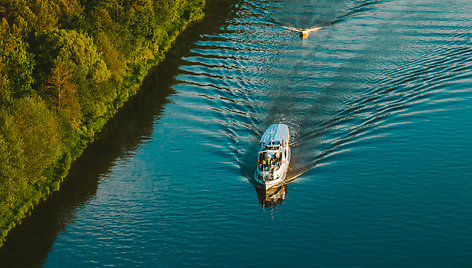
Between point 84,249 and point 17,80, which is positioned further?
point 17,80

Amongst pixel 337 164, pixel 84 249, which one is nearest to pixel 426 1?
pixel 337 164

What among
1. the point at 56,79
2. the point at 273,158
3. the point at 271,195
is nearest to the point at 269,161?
the point at 273,158

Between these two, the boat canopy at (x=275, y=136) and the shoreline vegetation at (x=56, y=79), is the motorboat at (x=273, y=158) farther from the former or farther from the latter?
the shoreline vegetation at (x=56, y=79)

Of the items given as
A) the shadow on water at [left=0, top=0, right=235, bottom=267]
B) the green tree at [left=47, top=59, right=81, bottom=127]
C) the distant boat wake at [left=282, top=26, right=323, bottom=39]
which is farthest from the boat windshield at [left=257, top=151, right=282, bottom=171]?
the distant boat wake at [left=282, top=26, right=323, bottom=39]

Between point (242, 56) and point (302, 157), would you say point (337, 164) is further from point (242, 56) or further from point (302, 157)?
point (242, 56)

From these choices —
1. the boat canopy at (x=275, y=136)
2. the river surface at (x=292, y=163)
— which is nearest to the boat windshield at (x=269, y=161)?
the boat canopy at (x=275, y=136)
